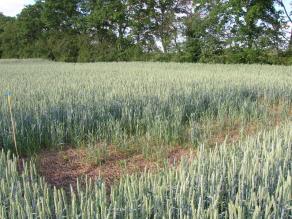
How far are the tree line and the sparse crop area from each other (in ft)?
48.5

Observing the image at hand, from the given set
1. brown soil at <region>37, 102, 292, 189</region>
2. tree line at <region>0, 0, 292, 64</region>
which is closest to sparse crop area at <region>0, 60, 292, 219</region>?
brown soil at <region>37, 102, 292, 189</region>

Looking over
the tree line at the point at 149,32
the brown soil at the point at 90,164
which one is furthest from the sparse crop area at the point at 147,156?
the tree line at the point at 149,32

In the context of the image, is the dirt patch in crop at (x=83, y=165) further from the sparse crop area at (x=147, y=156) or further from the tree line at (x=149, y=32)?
the tree line at (x=149, y=32)

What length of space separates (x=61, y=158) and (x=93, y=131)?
2.89 feet

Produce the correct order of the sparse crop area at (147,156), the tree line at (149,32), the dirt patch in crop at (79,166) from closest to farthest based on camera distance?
the sparse crop area at (147,156)
the dirt patch in crop at (79,166)
the tree line at (149,32)

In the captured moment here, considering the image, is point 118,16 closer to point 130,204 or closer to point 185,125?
point 185,125

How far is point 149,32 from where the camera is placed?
3219 centimetres

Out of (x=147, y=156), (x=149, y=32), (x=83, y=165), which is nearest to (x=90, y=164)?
(x=83, y=165)

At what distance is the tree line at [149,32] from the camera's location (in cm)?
2219

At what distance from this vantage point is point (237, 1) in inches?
874

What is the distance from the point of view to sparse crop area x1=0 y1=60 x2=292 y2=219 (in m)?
2.49

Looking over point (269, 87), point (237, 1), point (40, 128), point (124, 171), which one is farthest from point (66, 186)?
point (237, 1)

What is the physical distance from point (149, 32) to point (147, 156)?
93.1 ft

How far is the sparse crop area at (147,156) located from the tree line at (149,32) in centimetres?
1478
